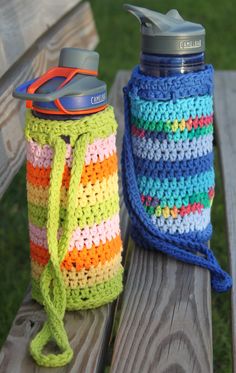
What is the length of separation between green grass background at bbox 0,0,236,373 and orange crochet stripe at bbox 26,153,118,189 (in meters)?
1.01

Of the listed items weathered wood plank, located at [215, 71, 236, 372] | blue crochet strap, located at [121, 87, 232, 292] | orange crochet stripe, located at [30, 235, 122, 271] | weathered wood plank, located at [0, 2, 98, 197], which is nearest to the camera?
orange crochet stripe, located at [30, 235, 122, 271]

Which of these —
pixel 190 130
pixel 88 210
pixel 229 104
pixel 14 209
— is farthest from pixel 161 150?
pixel 14 209

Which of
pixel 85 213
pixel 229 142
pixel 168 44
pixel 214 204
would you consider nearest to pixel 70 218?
pixel 85 213

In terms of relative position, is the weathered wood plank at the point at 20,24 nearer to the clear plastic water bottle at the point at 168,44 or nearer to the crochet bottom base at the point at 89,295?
the clear plastic water bottle at the point at 168,44

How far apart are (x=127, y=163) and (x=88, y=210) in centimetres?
27

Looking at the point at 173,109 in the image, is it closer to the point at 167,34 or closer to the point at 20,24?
the point at 167,34

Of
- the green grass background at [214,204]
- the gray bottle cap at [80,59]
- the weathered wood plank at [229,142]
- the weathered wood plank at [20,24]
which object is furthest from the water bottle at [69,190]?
the green grass background at [214,204]

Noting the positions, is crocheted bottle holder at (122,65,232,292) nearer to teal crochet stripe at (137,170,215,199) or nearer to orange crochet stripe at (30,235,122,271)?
teal crochet stripe at (137,170,215,199)

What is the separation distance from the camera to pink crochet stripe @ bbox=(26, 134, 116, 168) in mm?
1238

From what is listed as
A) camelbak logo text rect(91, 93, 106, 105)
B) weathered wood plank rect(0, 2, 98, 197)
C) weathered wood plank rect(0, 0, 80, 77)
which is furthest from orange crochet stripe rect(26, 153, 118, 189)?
weathered wood plank rect(0, 0, 80, 77)

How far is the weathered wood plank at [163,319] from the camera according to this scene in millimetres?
1208

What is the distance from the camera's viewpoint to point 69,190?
3.99ft

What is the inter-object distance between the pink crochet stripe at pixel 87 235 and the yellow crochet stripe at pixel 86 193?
48 millimetres

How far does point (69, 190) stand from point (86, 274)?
18 cm
